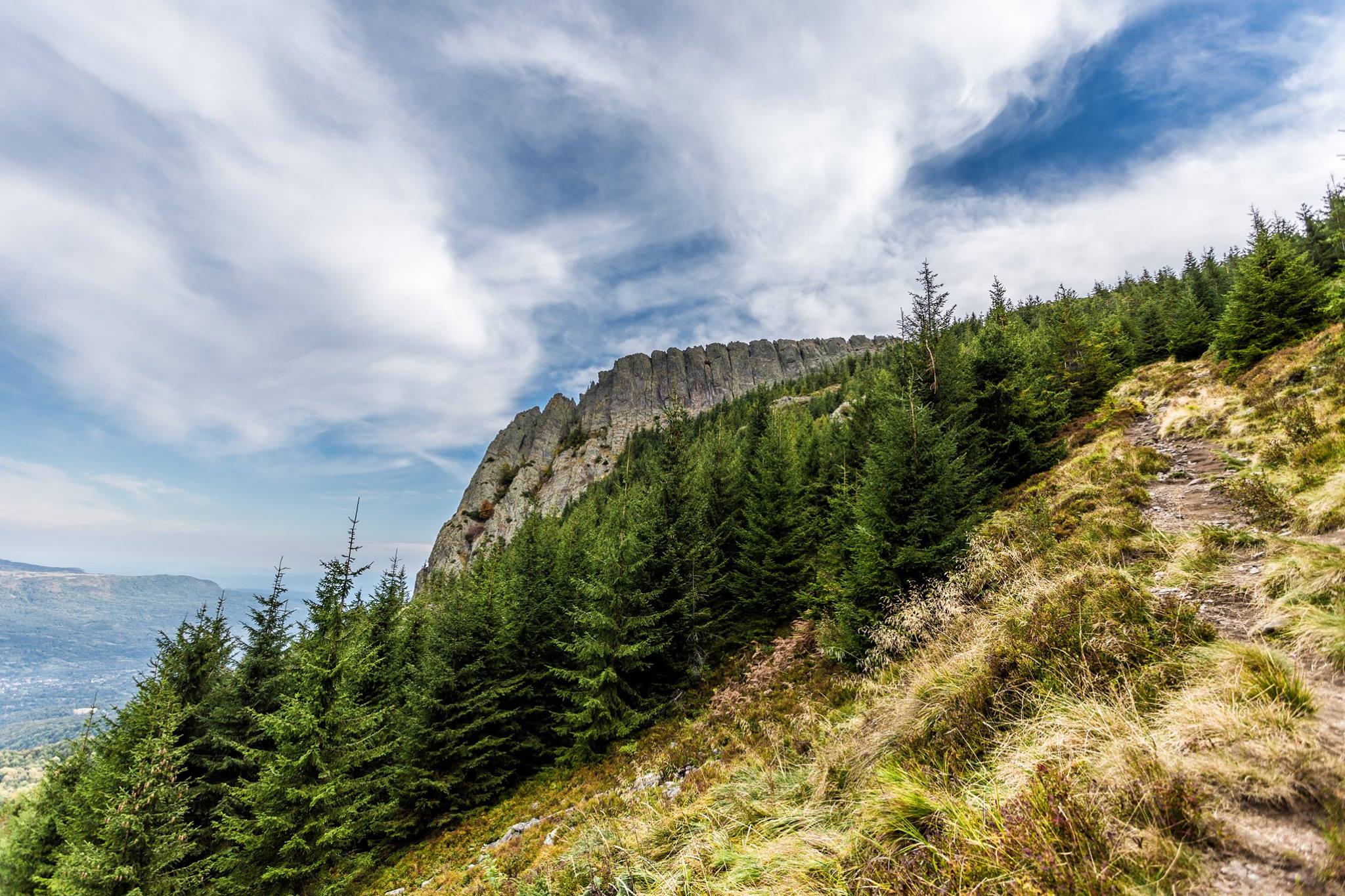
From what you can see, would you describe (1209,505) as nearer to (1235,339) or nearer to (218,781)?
(1235,339)

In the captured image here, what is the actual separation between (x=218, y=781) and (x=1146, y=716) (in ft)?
76.3

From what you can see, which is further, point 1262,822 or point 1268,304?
point 1268,304

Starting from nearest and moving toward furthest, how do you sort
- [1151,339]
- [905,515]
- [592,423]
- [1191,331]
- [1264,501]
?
[1264,501] < [905,515] < [1191,331] < [1151,339] < [592,423]

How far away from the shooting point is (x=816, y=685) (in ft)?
39.3

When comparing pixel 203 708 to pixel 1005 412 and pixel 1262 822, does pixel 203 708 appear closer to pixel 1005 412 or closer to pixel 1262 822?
pixel 1262 822

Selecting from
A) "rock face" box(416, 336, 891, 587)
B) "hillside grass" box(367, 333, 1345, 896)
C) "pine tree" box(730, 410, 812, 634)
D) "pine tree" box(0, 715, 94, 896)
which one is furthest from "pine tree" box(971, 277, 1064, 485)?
"rock face" box(416, 336, 891, 587)

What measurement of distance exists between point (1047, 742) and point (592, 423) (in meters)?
120

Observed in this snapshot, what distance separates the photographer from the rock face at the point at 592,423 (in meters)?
93.3

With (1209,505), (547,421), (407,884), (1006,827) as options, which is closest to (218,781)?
(407,884)

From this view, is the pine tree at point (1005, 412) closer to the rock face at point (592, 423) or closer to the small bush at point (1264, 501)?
the small bush at point (1264, 501)

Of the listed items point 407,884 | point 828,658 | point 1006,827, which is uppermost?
point 1006,827

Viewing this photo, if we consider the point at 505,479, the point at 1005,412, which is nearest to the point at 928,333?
the point at 1005,412

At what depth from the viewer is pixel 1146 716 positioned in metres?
3.38

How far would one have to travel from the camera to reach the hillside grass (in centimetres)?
250
